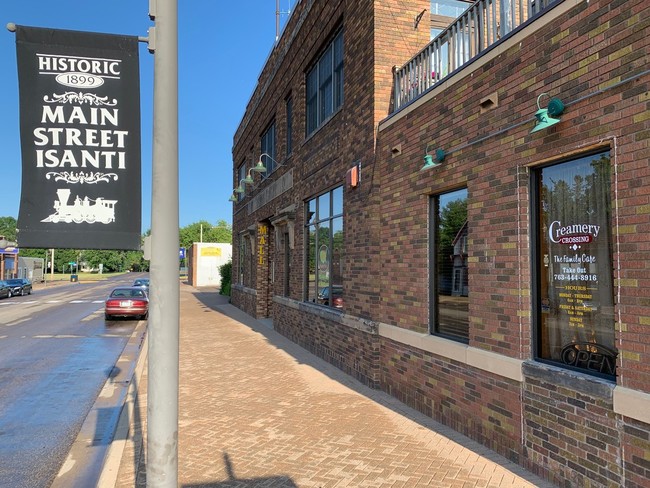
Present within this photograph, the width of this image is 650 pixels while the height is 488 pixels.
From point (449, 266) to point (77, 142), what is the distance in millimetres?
4358

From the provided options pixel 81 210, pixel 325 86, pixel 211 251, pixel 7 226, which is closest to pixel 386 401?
pixel 81 210

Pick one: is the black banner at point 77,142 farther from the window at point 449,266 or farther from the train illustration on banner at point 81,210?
the window at point 449,266

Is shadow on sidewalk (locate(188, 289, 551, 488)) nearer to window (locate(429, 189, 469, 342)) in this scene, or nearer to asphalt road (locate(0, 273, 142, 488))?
window (locate(429, 189, 469, 342))

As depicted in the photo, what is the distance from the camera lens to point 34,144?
9.73 ft

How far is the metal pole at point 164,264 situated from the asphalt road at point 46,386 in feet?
9.11

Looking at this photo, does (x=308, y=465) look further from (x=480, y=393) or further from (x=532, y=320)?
(x=532, y=320)

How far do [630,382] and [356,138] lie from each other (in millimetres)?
5827

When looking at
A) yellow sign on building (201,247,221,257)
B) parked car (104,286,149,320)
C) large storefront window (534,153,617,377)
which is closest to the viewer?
large storefront window (534,153,617,377)

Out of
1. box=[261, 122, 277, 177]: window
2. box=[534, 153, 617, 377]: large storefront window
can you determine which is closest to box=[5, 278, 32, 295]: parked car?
box=[261, 122, 277, 177]: window

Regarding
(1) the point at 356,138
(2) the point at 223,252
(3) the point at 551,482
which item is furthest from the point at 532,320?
(2) the point at 223,252

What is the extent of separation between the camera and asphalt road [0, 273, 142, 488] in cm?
520

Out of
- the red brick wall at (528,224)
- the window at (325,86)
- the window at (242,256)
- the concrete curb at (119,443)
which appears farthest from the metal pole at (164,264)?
the window at (242,256)

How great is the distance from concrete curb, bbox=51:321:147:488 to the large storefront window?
4147mm

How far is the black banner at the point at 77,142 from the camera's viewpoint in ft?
9.76
